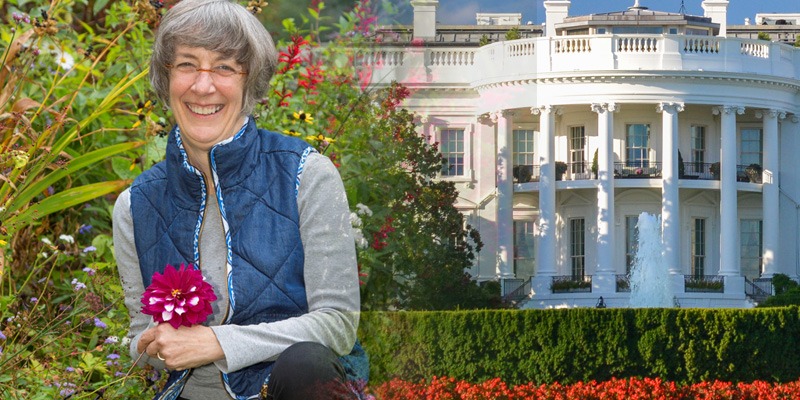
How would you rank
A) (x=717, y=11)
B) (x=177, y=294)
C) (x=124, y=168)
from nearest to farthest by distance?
(x=177, y=294), (x=717, y=11), (x=124, y=168)

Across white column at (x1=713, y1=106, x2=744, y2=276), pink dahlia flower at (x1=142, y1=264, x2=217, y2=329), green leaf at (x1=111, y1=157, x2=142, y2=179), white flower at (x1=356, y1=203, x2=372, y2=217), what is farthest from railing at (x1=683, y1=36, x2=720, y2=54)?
green leaf at (x1=111, y1=157, x2=142, y2=179)

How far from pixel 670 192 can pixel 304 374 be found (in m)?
0.70

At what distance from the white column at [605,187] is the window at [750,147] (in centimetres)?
25

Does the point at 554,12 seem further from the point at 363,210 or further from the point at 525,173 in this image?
the point at 363,210

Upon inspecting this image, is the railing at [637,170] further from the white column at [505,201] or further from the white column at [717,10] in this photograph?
the white column at [717,10]

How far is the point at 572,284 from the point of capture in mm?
2031

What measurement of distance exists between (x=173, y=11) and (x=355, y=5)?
28cm

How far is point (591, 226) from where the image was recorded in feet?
6.59

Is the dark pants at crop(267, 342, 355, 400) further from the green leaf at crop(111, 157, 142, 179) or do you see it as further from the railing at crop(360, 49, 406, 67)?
the green leaf at crop(111, 157, 142, 179)

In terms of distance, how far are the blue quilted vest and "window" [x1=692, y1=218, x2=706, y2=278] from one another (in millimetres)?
575

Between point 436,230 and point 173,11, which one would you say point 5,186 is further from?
point 436,230

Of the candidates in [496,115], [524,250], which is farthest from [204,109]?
[524,250]

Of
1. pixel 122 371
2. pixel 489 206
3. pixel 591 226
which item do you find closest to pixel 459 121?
pixel 489 206

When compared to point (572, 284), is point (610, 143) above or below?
above
